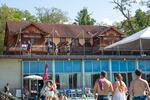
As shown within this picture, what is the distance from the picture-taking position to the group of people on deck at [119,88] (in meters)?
9.33

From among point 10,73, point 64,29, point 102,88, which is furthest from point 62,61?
point 102,88

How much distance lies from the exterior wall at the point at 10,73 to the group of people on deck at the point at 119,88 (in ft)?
75.7

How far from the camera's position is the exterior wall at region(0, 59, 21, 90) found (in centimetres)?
3272

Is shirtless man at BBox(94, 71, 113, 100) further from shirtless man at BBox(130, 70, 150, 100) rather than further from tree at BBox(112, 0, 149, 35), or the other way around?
tree at BBox(112, 0, 149, 35)

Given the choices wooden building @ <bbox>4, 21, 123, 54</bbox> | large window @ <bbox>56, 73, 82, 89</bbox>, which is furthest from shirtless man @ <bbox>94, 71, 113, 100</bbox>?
wooden building @ <bbox>4, 21, 123, 54</bbox>

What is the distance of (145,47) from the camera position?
18.3 meters

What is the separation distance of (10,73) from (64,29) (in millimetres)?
17319

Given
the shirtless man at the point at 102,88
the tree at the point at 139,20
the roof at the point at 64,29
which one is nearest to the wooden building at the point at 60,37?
the roof at the point at 64,29

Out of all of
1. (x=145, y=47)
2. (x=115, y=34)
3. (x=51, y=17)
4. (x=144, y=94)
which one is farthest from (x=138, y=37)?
(x=51, y=17)

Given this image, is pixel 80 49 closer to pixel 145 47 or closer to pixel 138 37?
pixel 145 47

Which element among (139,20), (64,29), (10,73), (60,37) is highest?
(139,20)

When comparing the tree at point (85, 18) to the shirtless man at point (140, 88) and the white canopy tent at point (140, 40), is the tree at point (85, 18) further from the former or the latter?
the shirtless man at point (140, 88)

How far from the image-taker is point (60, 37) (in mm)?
46281

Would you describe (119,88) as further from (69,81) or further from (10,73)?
(69,81)
